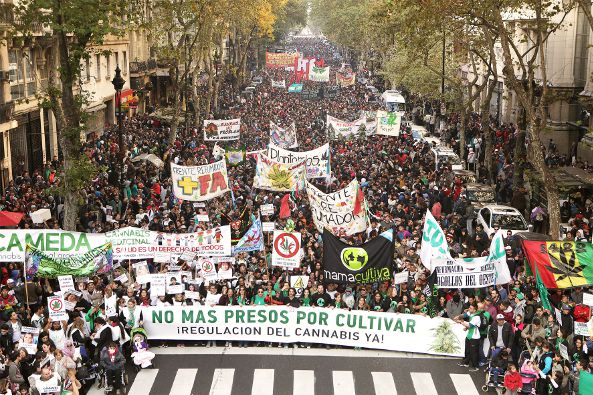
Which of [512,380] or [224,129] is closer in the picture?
[512,380]

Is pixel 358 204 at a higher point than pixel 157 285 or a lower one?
higher

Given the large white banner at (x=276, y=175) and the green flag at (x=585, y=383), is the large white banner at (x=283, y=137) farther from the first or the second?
the green flag at (x=585, y=383)

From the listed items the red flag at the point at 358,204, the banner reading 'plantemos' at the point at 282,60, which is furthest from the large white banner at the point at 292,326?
the banner reading 'plantemos' at the point at 282,60

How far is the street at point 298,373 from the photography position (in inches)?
608

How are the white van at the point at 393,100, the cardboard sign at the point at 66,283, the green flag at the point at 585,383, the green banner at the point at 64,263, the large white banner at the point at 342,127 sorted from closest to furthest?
the green flag at the point at 585,383 → the cardboard sign at the point at 66,283 → the green banner at the point at 64,263 → the large white banner at the point at 342,127 → the white van at the point at 393,100

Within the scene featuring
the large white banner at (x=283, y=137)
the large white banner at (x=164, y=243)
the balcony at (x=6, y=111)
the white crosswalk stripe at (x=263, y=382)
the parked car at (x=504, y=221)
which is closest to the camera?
the white crosswalk stripe at (x=263, y=382)

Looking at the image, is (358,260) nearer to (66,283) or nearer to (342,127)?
(66,283)

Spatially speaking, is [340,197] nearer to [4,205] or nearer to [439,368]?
[439,368]

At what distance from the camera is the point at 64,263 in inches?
704

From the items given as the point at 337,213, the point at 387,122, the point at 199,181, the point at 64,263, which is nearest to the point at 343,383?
the point at 64,263

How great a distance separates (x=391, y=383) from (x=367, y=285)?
127 inches

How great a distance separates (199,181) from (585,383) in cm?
1355

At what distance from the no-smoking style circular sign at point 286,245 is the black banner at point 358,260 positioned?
3.56 feet

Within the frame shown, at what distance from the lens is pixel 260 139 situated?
138 feet
